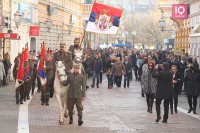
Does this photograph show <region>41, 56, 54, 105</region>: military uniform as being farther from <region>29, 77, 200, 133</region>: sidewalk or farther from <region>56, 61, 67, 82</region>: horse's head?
<region>56, 61, 67, 82</region>: horse's head

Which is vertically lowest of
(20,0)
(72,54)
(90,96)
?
(90,96)

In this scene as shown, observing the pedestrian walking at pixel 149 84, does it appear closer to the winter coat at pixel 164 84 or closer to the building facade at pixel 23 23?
the winter coat at pixel 164 84

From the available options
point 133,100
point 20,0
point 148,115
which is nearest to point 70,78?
point 148,115

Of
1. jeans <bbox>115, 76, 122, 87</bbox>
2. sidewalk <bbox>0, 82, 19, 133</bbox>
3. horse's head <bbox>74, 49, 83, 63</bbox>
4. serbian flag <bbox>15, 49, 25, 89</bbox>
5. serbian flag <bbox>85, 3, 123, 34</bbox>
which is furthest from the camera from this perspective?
jeans <bbox>115, 76, 122, 87</bbox>

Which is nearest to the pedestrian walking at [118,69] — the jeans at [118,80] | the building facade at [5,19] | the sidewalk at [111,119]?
the jeans at [118,80]

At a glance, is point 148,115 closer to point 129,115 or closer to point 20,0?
point 129,115

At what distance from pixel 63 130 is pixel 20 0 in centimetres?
3051

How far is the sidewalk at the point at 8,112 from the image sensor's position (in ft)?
51.4

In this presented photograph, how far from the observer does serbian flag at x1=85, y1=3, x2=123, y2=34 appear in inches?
971

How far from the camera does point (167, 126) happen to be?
17.0 metres

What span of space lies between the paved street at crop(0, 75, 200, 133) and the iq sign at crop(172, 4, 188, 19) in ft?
74.3

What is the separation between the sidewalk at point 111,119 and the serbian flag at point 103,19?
297 centimetres

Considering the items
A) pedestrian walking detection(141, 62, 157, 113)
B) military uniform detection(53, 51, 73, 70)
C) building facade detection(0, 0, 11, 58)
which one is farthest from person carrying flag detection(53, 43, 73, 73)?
building facade detection(0, 0, 11, 58)

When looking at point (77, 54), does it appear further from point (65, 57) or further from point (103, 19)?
point (103, 19)
